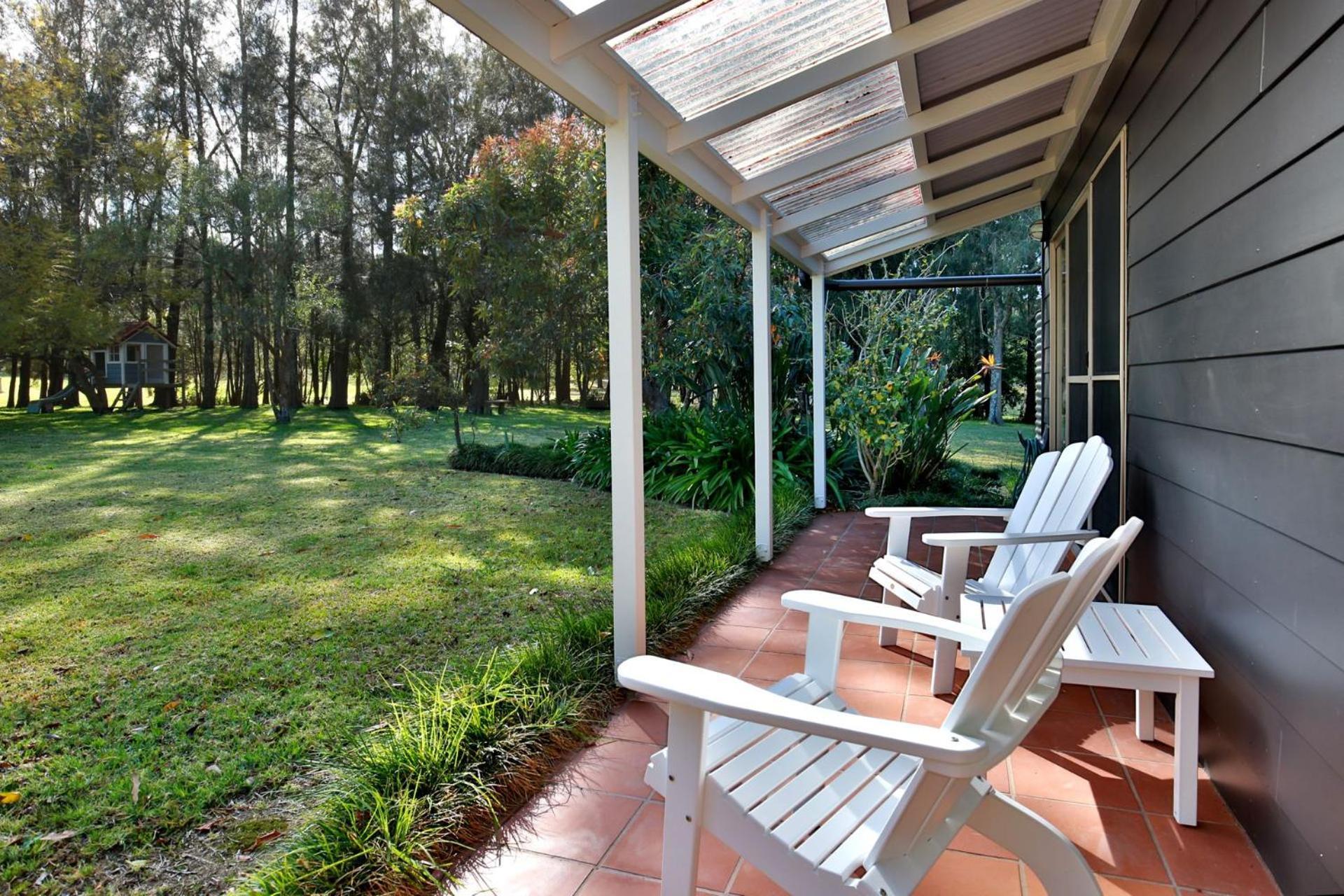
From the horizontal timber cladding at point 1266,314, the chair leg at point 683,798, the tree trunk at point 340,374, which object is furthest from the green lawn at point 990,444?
the tree trunk at point 340,374

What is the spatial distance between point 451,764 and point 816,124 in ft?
9.70

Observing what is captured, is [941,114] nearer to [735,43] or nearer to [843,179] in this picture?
[843,179]

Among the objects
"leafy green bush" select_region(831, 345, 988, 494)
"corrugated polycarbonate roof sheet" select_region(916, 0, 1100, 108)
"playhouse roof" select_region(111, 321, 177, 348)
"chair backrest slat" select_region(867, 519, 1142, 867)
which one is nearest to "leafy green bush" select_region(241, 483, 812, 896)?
"chair backrest slat" select_region(867, 519, 1142, 867)

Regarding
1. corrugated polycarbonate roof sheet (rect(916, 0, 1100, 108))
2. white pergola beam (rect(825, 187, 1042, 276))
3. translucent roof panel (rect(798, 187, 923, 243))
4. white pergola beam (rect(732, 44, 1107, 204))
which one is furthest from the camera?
white pergola beam (rect(825, 187, 1042, 276))

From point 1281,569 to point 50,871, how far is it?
3112 mm

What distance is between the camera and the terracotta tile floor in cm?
173

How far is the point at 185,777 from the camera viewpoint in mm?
2641

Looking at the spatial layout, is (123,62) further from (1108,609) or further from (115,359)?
(1108,609)

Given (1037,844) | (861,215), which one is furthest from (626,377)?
(861,215)

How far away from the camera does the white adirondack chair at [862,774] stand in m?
1.19

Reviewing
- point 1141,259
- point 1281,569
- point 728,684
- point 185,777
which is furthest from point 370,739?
point 1141,259

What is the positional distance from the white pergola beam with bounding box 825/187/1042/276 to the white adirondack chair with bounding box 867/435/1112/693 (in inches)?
122

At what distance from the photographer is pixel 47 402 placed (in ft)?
44.3

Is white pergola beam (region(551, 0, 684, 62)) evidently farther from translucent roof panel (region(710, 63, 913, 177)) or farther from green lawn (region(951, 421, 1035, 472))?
green lawn (region(951, 421, 1035, 472))
